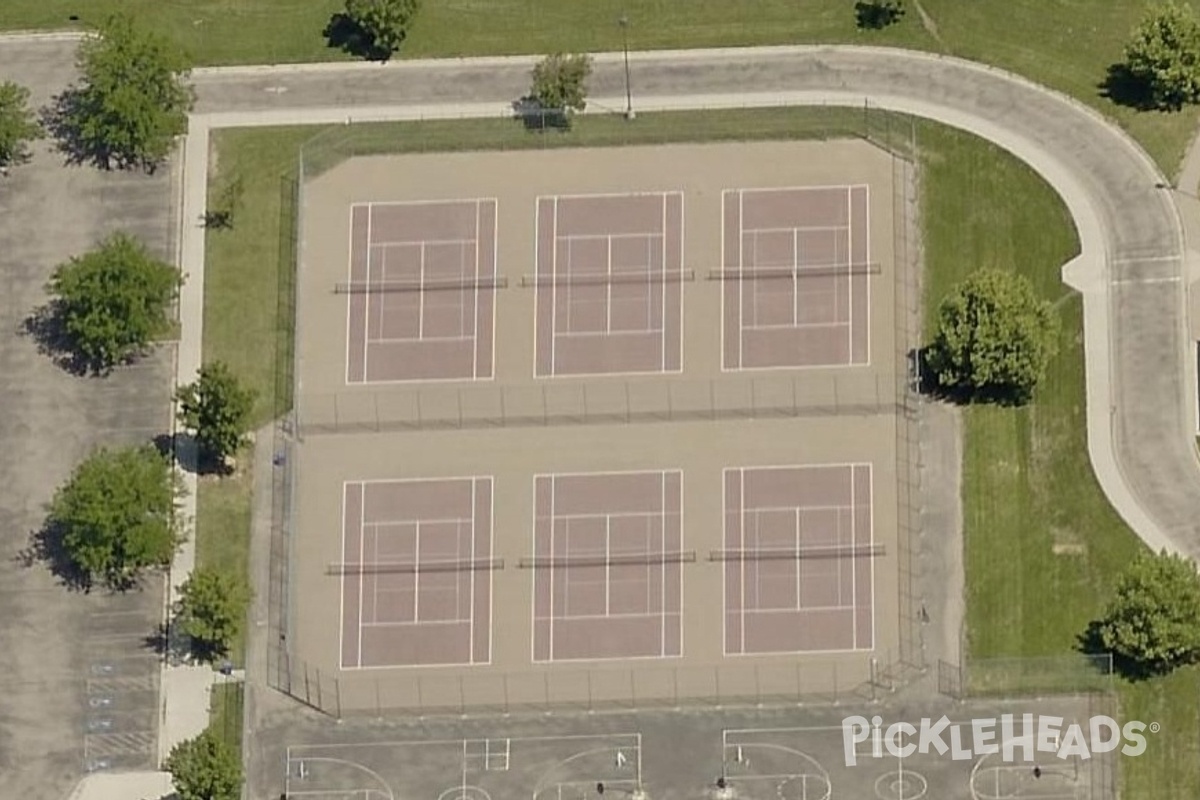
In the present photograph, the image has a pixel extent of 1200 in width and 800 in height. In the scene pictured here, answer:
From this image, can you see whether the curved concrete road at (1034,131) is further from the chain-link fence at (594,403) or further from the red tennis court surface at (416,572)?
the red tennis court surface at (416,572)

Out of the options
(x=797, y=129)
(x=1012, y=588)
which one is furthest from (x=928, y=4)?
(x=1012, y=588)

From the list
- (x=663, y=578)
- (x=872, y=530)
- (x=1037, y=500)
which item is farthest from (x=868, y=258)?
(x=663, y=578)

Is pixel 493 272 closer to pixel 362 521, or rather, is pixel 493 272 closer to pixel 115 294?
pixel 362 521

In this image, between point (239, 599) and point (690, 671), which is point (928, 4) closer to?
point (690, 671)

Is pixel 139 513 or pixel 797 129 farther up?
pixel 797 129

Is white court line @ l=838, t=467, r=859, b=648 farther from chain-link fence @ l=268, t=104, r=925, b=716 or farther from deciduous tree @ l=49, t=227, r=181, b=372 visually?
deciduous tree @ l=49, t=227, r=181, b=372

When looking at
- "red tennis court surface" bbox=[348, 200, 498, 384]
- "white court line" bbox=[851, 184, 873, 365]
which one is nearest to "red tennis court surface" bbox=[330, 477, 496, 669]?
"red tennis court surface" bbox=[348, 200, 498, 384]
